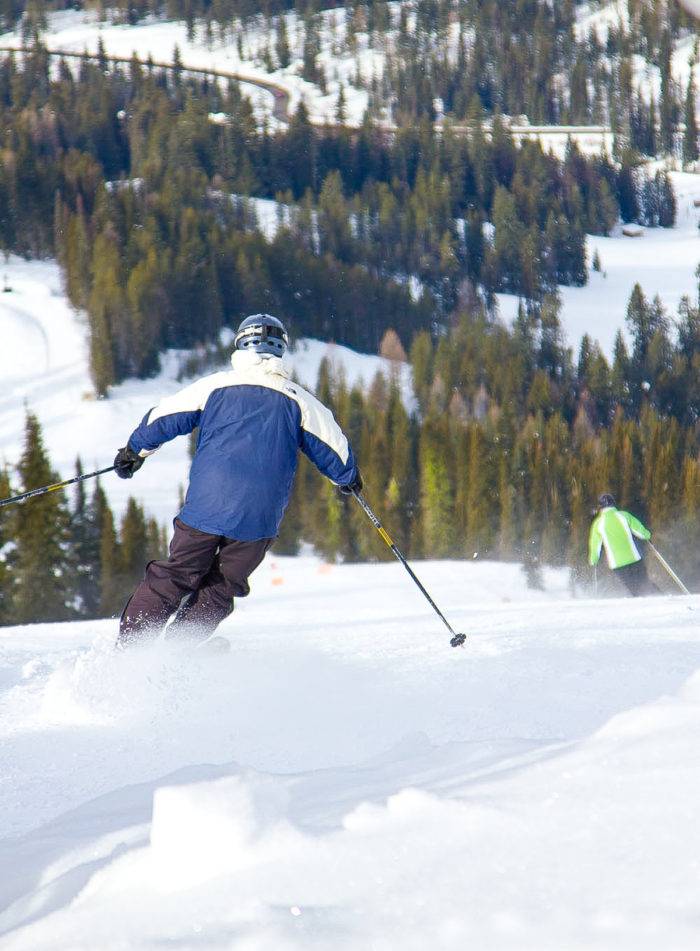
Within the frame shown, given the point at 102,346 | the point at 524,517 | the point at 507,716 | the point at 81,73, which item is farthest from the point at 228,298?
the point at 507,716

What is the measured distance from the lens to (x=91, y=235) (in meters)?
82.1

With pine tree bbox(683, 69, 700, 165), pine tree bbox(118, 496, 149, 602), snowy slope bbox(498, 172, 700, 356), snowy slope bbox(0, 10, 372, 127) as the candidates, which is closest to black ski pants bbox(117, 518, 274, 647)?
pine tree bbox(118, 496, 149, 602)

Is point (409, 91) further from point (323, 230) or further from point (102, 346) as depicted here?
point (102, 346)

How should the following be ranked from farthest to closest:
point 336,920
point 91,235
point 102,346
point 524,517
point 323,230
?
point 323,230, point 91,235, point 102,346, point 524,517, point 336,920

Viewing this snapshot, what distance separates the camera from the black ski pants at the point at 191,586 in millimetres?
4418

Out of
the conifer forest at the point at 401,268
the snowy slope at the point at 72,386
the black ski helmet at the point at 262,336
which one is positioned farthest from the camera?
the snowy slope at the point at 72,386

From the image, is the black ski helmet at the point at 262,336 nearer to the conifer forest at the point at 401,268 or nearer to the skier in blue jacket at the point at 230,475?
the skier in blue jacket at the point at 230,475

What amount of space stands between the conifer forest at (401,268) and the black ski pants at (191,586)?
2.74 metres

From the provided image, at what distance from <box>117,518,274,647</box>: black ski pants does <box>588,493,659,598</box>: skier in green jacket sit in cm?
656

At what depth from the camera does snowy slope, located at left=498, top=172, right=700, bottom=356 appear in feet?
336

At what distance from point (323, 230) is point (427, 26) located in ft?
372

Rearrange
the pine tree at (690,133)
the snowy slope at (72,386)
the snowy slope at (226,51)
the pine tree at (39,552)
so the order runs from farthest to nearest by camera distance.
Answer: the snowy slope at (226,51) < the pine tree at (690,133) < the snowy slope at (72,386) < the pine tree at (39,552)

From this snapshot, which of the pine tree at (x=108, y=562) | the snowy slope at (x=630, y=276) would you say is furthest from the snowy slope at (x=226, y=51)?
the pine tree at (x=108, y=562)

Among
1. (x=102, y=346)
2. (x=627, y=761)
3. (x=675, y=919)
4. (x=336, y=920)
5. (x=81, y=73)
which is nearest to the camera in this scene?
(x=675, y=919)
